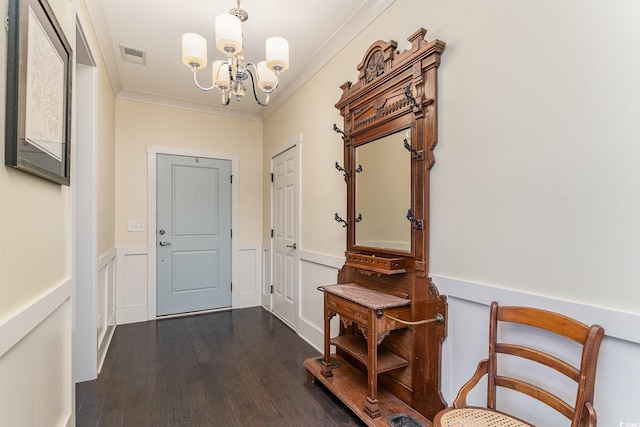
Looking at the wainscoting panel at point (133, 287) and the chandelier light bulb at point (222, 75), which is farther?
the wainscoting panel at point (133, 287)

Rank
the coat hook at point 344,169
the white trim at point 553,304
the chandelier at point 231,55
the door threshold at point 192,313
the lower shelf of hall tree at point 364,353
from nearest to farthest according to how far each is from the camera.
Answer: the white trim at point 553,304, the chandelier at point 231,55, the lower shelf of hall tree at point 364,353, the coat hook at point 344,169, the door threshold at point 192,313

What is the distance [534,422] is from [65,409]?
2227mm

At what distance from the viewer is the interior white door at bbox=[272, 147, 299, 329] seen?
353cm

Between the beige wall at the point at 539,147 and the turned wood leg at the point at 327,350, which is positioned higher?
the beige wall at the point at 539,147

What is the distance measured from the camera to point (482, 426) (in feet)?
4.05

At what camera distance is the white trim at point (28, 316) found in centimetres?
96

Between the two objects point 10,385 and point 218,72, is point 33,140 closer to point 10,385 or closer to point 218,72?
point 10,385

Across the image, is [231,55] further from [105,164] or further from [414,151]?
[105,164]

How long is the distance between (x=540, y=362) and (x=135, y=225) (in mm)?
4024

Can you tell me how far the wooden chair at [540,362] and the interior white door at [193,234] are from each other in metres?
3.49

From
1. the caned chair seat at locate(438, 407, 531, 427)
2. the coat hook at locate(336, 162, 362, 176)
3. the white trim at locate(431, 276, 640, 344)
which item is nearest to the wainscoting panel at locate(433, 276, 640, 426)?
the white trim at locate(431, 276, 640, 344)

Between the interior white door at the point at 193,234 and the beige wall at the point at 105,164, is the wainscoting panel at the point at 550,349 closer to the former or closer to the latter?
the beige wall at the point at 105,164

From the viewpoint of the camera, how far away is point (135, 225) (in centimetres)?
386

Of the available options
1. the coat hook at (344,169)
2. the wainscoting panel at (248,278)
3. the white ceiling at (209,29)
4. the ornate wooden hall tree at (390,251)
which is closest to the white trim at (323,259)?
the ornate wooden hall tree at (390,251)
